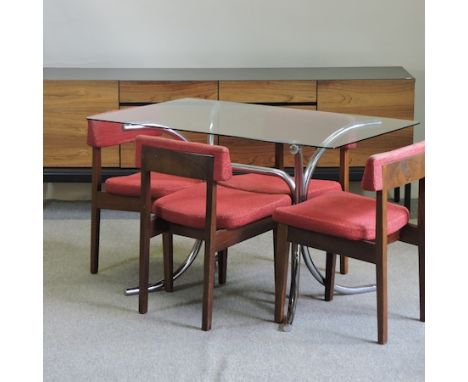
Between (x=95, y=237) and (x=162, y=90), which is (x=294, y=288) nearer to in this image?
(x=95, y=237)

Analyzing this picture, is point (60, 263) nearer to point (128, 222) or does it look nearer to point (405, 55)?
point (128, 222)

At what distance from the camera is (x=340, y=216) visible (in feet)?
10.4

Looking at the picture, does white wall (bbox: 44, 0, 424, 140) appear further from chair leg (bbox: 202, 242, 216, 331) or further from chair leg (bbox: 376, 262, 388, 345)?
chair leg (bbox: 376, 262, 388, 345)

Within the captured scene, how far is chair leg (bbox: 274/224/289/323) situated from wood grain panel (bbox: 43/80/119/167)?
6.52 feet

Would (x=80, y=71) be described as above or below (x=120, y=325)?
above

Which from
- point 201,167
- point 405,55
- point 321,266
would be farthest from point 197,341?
point 405,55

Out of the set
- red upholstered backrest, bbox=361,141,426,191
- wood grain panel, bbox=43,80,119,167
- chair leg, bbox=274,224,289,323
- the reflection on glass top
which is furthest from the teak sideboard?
red upholstered backrest, bbox=361,141,426,191

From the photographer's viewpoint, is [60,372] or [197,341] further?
[197,341]

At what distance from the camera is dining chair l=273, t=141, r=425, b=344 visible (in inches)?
119

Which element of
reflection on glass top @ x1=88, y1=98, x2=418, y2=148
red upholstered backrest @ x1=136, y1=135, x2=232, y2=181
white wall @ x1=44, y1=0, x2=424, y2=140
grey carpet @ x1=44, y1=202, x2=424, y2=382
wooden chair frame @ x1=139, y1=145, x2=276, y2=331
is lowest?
grey carpet @ x1=44, y1=202, x2=424, y2=382

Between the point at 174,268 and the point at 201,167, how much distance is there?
106cm

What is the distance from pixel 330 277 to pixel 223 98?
5.60 feet
